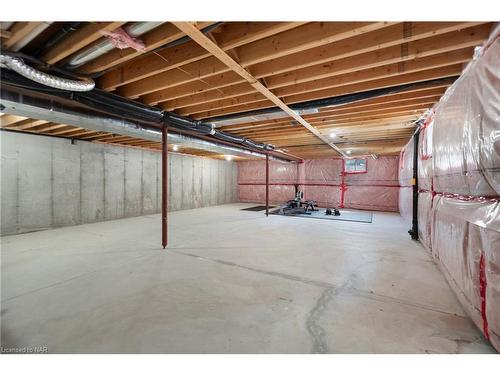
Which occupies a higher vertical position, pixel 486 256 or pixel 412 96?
pixel 412 96

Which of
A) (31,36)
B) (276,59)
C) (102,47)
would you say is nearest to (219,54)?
(276,59)

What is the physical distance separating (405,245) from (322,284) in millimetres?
2437

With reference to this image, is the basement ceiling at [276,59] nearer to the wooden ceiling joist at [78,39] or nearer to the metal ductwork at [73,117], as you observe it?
the wooden ceiling joist at [78,39]

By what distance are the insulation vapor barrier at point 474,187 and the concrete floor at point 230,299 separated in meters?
0.25

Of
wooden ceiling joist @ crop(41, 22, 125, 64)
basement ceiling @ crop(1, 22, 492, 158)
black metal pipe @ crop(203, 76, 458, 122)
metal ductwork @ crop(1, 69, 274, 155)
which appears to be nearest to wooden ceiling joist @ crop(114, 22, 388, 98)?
basement ceiling @ crop(1, 22, 492, 158)

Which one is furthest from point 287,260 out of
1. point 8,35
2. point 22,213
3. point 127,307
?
point 22,213

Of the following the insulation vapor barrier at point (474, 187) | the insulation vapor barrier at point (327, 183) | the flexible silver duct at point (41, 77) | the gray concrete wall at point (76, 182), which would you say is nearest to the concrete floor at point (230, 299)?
the insulation vapor barrier at point (474, 187)

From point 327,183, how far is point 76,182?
886 centimetres

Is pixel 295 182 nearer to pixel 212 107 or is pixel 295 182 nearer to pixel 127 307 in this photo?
pixel 212 107

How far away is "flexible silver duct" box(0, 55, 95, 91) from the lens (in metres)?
1.79

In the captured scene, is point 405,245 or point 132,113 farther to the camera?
point 405,245

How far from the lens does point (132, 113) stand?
2867mm

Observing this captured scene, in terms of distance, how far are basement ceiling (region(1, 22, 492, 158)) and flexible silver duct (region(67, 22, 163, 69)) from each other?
0.03 metres
